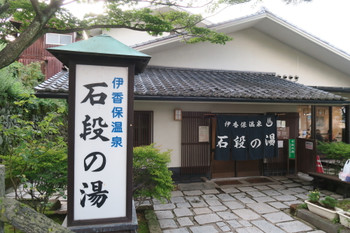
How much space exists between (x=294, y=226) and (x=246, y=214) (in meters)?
1.18

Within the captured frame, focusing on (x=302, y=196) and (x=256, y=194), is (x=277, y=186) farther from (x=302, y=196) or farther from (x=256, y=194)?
(x=256, y=194)

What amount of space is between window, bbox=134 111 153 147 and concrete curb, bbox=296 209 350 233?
5.47m

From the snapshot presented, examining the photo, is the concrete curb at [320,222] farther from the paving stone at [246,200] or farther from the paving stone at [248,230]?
the paving stone at [248,230]

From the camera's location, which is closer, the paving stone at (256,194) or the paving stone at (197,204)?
the paving stone at (197,204)

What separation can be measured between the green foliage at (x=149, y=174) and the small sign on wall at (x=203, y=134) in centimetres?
379

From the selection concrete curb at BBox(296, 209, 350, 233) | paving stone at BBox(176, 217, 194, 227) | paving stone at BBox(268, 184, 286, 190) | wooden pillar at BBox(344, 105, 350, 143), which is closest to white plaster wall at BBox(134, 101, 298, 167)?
paving stone at BBox(176, 217, 194, 227)

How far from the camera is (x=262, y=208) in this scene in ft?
21.2

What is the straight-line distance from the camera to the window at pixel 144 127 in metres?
8.54

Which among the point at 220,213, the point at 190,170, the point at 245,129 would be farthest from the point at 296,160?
the point at 220,213

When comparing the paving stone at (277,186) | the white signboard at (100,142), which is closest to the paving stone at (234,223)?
the white signboard at (100,142)

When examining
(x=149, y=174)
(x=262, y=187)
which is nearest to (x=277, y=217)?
(x=262, y=187)

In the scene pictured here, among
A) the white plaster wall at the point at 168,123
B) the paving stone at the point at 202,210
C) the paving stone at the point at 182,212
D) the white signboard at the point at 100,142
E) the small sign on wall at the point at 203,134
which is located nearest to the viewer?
the white signboard at the point at 100,142

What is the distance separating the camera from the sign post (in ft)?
10.9

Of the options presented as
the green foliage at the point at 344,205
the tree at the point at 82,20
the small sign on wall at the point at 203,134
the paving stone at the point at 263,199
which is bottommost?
the paving stone at the point at 263,199
